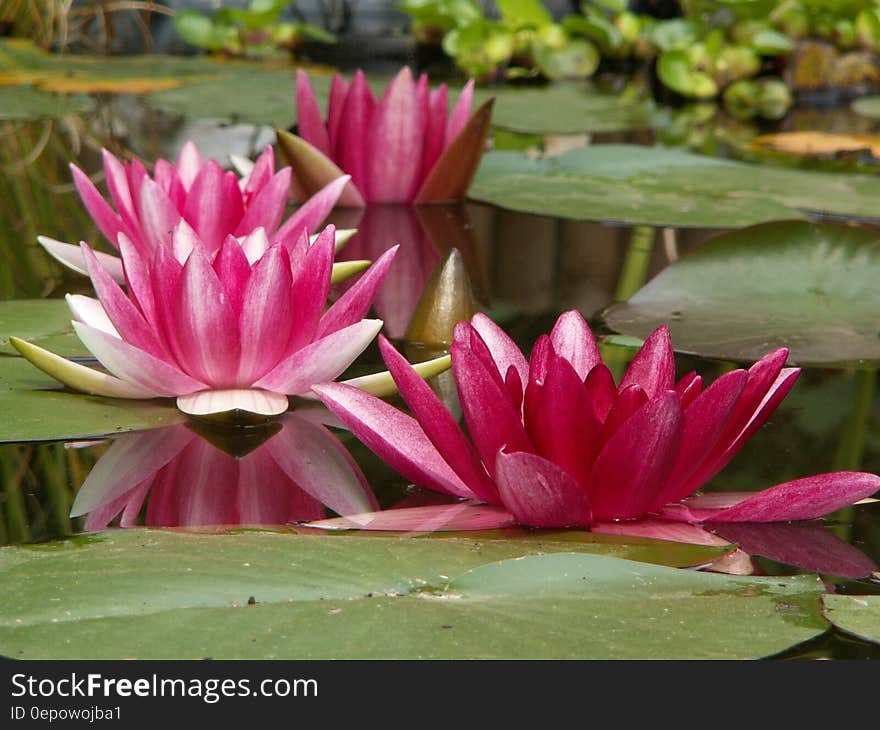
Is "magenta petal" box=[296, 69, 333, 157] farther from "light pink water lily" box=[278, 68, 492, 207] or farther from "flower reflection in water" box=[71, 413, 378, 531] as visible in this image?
"flower reflection in water" box=[71, 413, 378, 531]

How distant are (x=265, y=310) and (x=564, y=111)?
111 inches

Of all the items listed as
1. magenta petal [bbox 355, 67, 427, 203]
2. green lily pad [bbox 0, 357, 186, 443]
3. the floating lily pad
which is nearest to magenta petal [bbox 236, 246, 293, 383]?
green lily pad [bbox 0, 357, 186, 443]

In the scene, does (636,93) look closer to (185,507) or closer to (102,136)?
(102,136)

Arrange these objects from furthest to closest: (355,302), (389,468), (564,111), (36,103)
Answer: (36,103) → (564,111) → (355,302) → (389,468)

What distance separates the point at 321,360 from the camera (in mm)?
1246

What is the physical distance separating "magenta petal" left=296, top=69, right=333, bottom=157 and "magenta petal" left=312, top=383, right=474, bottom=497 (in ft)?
4.93

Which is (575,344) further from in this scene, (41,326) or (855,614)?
(41,326)

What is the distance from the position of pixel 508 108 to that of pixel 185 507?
10.2 ft

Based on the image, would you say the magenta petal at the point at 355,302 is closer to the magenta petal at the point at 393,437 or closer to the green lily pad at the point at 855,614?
the magenta petal at the point at 393,437

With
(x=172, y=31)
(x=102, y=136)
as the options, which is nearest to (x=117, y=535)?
(x=102, y=136)

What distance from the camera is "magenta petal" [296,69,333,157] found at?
2453 millimetres

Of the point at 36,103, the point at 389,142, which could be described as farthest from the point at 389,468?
the point at 36,103

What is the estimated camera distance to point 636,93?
477 cm
